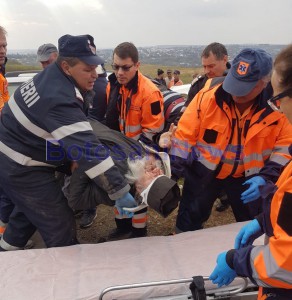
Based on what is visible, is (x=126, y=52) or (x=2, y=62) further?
(x=2, y=62)

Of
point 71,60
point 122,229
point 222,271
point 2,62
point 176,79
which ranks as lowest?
point 122,229

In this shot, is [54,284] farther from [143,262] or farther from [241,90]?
[241,90]

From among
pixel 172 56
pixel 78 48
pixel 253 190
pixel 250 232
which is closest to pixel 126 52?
pixel 78 48

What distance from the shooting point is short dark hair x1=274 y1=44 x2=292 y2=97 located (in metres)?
1.28

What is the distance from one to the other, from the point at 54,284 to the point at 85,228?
1630 millimetres

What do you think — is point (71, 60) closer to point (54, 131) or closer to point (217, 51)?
point (54, 131)

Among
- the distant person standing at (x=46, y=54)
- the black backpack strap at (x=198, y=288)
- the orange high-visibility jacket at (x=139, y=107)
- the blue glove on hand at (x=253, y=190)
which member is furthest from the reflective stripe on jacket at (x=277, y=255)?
the distant person standing at (x=46, y=54)

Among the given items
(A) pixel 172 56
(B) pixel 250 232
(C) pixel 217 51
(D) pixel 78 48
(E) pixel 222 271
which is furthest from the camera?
(A) pixel 172 56

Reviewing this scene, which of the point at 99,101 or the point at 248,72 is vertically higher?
the point at 248,72

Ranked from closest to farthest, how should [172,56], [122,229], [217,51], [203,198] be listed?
[203,198] → [122,229] → [217,51] → [172,56]

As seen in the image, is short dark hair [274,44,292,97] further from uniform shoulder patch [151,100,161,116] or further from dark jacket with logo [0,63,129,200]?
uniform shoulder patch [151,100,161,116]

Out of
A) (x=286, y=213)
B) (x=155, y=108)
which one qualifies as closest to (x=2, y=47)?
(x=155, y=108)

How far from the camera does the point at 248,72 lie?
2.38 meters

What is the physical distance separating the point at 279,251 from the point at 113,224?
2760 mm
